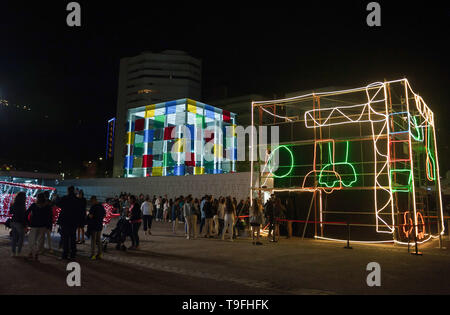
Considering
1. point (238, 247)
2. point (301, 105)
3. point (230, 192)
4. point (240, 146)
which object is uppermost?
point (301, 105)

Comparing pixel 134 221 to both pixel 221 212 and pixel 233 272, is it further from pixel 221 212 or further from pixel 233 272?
pixel 221 212

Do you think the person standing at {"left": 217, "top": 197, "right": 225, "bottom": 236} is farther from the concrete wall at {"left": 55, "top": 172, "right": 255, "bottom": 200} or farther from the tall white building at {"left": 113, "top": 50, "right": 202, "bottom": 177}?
the tall white building at {"left": 113, "top": 50, "right": 202, "bottom": 177}

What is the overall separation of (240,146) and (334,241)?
41.0 metres

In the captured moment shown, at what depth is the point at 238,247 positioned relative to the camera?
1109 centimetres

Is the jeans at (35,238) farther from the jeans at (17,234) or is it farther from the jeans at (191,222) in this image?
the jeans at (191,222)

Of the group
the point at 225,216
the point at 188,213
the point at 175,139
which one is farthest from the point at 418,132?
the point at 175,139

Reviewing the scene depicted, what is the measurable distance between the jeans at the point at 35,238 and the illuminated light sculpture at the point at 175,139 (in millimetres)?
Result: 31705

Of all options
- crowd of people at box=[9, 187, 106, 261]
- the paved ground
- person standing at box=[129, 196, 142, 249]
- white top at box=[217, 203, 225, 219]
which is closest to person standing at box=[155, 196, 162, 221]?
white top at box=[217, 203, 225, 219]

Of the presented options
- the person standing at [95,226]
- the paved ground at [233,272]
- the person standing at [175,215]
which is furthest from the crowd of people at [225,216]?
the person standing at [95,226]

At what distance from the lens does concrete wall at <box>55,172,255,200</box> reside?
73.0ft

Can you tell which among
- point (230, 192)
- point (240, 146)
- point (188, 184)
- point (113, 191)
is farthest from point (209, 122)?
point (230, 192)

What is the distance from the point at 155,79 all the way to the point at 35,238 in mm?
70649

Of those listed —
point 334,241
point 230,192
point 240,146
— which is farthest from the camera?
point 240,146
